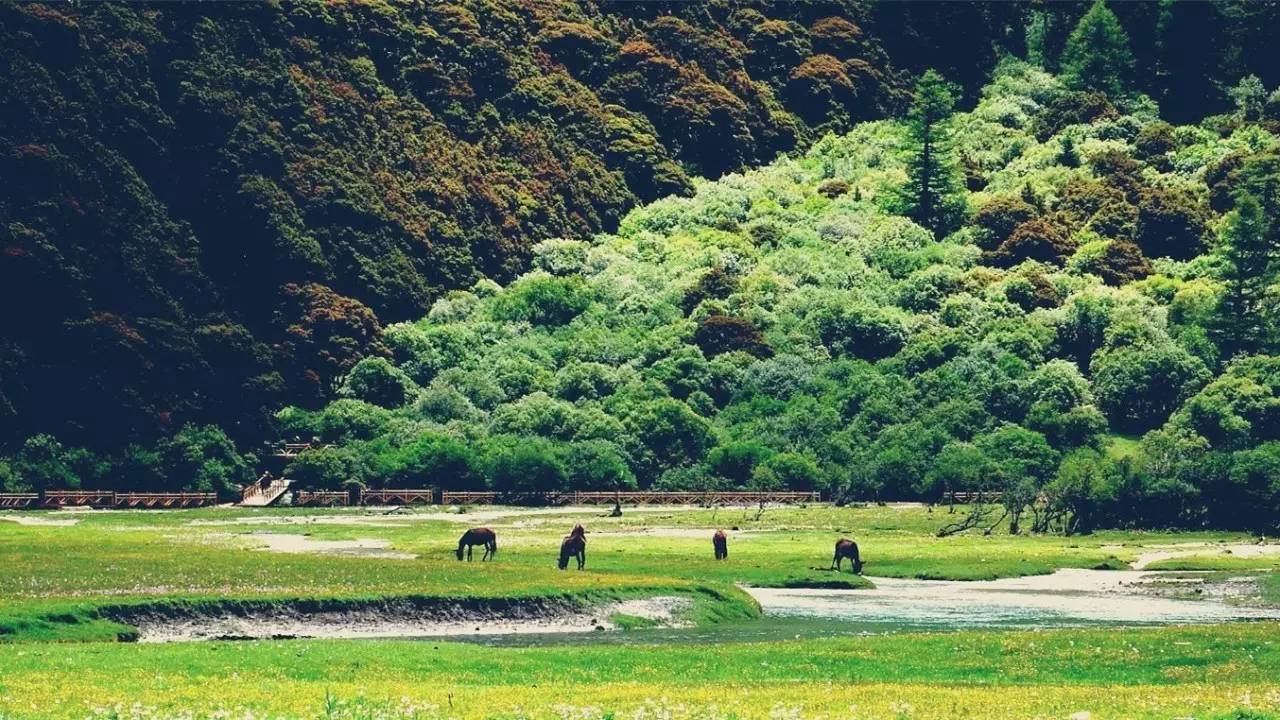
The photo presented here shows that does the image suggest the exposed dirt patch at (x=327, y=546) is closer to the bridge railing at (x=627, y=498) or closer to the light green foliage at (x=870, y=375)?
the light green foliage at (x=870, y=375)

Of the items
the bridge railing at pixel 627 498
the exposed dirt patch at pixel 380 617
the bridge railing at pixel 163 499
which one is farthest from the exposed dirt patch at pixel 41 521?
the exposed dirt patch at pixel 380 617

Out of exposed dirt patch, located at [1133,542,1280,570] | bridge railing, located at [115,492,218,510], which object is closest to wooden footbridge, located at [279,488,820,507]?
bridge railing, located at [115,492,218,510]

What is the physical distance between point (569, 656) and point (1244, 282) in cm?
11854

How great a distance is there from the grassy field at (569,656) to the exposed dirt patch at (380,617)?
674 mm

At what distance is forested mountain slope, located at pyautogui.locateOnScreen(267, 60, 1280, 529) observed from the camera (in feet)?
412

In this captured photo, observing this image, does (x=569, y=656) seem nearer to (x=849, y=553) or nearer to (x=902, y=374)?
(x=849, y=553)

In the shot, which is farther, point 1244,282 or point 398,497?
point 1244,282

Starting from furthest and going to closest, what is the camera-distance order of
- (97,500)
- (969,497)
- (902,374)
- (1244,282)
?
(902,374)
(1244,282)
(97,500)
(969,497)

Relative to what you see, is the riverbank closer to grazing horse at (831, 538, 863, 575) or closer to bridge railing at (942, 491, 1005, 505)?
grazing horse at (831, 538, 863, 575)

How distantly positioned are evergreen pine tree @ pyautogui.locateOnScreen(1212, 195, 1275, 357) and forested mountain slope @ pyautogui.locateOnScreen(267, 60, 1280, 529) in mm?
224

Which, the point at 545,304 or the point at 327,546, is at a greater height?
the point at 545,304

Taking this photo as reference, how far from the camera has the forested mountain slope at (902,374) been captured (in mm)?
125438

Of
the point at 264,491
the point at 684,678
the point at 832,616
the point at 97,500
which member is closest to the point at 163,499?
the point at 97,500

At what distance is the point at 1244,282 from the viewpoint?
155 meters
